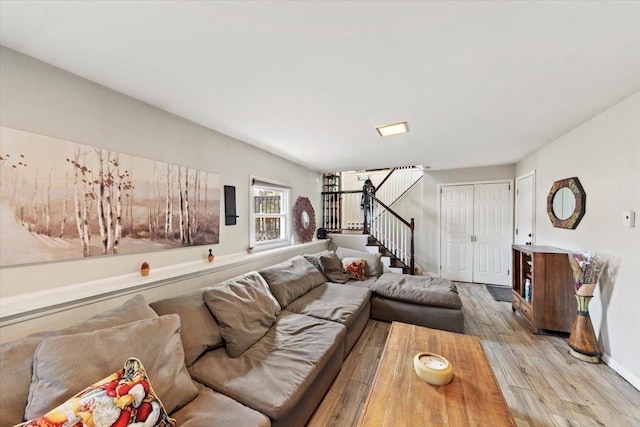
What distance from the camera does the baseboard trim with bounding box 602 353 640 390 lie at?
1.84m

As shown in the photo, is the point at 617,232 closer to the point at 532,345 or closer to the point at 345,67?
the point at 532,345

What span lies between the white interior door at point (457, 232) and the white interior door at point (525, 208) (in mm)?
718

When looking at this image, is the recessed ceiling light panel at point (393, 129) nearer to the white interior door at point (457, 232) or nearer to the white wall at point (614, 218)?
the white wall at point (614, 218)

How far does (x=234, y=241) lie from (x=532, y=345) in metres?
3.46

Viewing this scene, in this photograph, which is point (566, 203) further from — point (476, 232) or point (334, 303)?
point (334, 303)

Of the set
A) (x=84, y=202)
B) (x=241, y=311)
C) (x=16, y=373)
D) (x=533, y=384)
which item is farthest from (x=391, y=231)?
(x=16, y=373)

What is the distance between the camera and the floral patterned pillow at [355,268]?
3.66m

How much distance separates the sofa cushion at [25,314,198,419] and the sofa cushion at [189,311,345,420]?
7.8 inches

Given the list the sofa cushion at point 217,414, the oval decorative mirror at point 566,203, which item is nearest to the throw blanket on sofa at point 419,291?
the oval decorative mirror at point 566,203

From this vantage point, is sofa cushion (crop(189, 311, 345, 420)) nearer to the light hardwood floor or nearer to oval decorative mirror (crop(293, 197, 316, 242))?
the light hardwood floor

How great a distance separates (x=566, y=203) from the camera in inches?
109

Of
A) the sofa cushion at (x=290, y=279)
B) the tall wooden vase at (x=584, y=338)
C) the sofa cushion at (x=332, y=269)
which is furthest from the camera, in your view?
the sofa cushion at (x=332, y=269)

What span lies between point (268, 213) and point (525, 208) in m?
4.20

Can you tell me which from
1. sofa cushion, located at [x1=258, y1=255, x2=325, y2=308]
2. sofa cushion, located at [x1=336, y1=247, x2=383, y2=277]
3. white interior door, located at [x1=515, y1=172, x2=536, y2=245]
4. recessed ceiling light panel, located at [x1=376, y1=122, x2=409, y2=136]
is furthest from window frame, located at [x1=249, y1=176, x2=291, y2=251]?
white interior door, located at [x1=515, y1=172, x2=536, y2=245]
